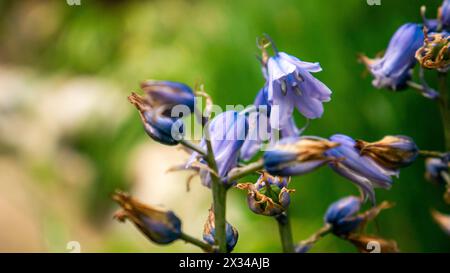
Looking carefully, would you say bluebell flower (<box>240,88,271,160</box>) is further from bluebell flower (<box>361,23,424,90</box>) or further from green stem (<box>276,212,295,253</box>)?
bluebell flower (<box>361,23,424,90</box>)

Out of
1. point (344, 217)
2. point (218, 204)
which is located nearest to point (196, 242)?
point (218, 204)

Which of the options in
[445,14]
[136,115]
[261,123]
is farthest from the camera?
[136,115]

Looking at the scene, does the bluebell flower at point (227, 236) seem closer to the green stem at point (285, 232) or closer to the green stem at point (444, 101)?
the green stem at point (285, 232)

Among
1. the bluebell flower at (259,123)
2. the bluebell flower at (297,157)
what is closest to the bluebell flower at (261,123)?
the bluebell flower at (259,123)

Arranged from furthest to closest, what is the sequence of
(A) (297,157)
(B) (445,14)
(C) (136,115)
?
1. (C) (136,115)
2. (B) (445,14)
3. (A) (297,157)

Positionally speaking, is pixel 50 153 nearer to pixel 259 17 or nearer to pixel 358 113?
pixel 259 17

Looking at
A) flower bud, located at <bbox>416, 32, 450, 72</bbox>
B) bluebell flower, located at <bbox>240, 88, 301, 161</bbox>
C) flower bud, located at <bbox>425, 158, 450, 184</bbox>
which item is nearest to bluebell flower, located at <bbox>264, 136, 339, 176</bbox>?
bluebell flower, located at <bbox>240, 88, 301, 161</bbox>

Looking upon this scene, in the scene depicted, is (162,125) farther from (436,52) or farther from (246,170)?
(436,52)
